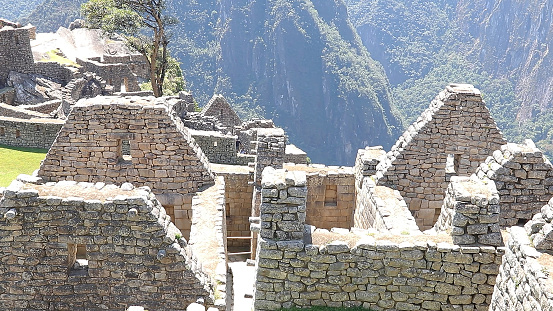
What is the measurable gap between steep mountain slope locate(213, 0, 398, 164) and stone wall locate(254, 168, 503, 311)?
12412cm

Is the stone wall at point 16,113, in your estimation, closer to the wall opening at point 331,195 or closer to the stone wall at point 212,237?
the stone wall at point 212,237

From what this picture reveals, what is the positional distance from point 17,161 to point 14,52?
17228 mm

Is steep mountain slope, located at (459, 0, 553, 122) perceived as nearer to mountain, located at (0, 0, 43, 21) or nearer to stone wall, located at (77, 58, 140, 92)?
stone wall, located at (77, 58, 140, 92)

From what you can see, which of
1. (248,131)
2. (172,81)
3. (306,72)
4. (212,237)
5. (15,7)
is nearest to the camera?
(212,237)

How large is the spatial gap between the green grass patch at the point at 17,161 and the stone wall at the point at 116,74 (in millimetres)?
16511

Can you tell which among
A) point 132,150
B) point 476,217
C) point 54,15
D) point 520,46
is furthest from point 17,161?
point 520,46

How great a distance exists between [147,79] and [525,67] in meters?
113

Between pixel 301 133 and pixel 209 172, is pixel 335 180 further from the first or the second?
pixel 301 133

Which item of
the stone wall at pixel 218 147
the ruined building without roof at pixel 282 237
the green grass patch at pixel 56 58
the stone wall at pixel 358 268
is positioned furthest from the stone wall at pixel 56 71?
the stone wall at pixel 358 268

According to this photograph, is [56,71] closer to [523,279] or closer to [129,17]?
[129,17]

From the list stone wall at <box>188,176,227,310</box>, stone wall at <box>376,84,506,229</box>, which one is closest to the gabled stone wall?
stone wall at <box>376,84,506,229</box>

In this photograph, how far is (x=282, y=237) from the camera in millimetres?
6762

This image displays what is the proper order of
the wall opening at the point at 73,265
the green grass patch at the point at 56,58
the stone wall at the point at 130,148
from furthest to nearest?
the green grass patch at the point at 56,58 < the stone wall at the point at 130,148 < the wall opening at the point at 73,265

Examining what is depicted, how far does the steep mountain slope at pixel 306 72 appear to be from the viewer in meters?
136
